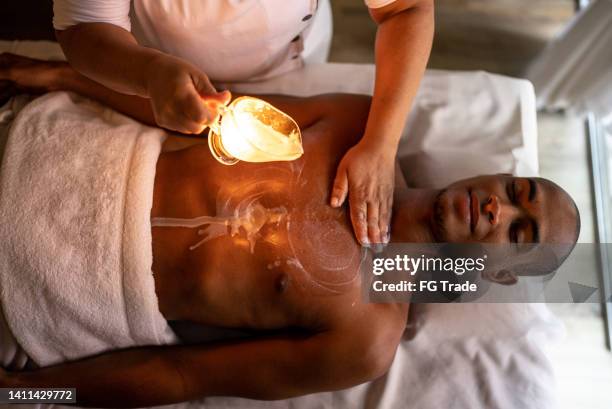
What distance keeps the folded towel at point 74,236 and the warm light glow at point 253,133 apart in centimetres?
28

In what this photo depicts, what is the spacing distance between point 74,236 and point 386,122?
28.6 inches

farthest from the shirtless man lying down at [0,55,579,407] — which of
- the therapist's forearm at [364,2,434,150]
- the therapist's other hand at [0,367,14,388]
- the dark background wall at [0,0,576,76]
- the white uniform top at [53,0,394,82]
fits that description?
the dark background wall at [0,0,576,76]

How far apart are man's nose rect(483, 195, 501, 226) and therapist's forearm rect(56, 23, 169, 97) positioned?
2.42ft

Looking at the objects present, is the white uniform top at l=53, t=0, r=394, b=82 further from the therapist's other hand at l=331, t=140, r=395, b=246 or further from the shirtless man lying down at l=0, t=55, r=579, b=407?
the therapist's other hand at l=331, t=140, r=395, b=246

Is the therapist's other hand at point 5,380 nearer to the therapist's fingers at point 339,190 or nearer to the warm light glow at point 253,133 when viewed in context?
the warm light glow at point 253,133

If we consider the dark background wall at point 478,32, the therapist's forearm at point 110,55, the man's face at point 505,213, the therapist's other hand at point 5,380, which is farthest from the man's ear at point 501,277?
the dark background wall at point 478,32

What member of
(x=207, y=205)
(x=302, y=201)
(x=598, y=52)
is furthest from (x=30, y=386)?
(x=598, y=52)

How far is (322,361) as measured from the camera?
1.09 m

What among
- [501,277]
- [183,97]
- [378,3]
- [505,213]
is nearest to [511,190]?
[505,213]

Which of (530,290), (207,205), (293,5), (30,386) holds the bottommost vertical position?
(30,386)

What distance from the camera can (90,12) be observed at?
0.91m

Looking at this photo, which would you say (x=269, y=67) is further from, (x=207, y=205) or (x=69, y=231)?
(x=69, y=231)

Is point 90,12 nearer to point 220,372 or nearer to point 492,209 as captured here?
point 220,372

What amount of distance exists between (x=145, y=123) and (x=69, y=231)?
336 millimetres
